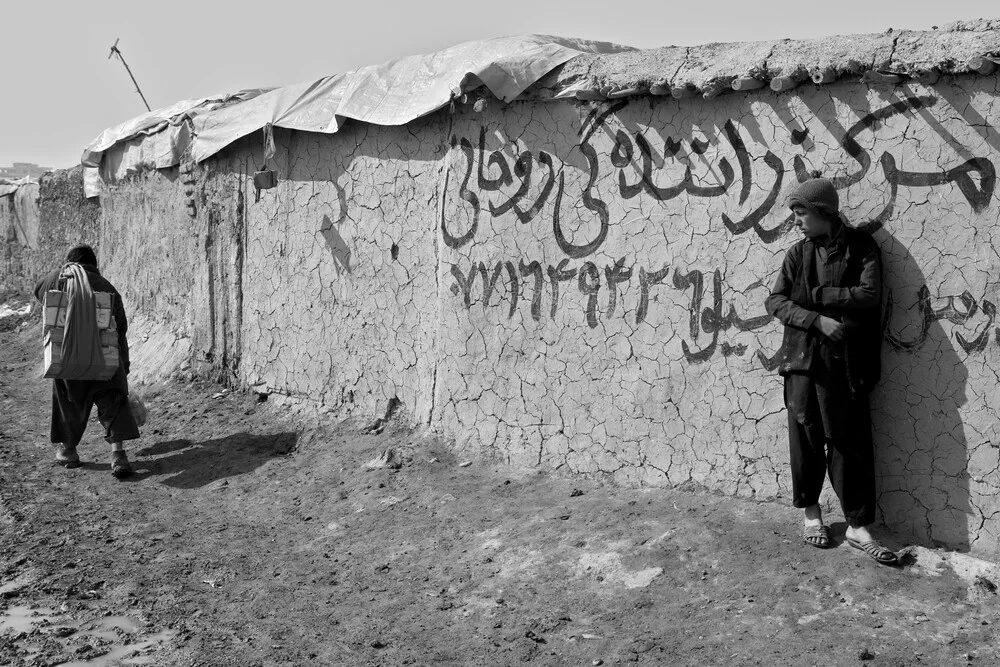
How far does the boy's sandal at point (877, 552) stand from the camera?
3508 millimetres

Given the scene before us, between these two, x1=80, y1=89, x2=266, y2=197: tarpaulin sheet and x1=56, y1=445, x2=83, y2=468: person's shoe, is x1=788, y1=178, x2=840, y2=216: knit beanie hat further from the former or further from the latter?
x1=80, y1=89, x2=266, y2=197: tarpaulin sheet

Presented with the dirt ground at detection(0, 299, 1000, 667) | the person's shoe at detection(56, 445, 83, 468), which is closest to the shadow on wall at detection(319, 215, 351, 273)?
the dirt ground at detection(0, 299, 1000, 667)

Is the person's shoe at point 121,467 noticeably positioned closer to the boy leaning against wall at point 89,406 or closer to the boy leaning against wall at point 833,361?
the boy leaning against wall at point 89,406

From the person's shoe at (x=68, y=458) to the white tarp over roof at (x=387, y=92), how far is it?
98.9 inches

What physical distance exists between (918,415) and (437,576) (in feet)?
6.75

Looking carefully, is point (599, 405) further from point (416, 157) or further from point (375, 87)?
point (375, 87)

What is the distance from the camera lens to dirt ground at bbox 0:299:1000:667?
327 cm

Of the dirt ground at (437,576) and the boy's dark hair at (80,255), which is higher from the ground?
the boy's dark hair at (80,255)

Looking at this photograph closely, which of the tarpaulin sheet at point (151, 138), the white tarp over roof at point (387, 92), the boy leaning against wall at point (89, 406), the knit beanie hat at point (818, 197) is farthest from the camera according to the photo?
the tarpaulin sheet at point (151, 138)

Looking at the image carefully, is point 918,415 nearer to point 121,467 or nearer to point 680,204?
point 680,204

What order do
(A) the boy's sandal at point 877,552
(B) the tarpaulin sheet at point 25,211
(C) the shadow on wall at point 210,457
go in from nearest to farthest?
(A) the boy's sandal at point 877,552
(C) the shadow on wall at point 210,457
(B) the tarpaulin sheet at point 25,211

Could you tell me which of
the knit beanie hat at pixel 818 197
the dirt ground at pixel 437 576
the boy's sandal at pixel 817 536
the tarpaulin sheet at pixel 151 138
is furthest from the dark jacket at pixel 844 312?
the tarpaulin sheet at pixel 151 138

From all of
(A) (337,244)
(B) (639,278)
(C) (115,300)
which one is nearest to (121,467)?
(C) (115,300)

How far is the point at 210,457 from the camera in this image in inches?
245
